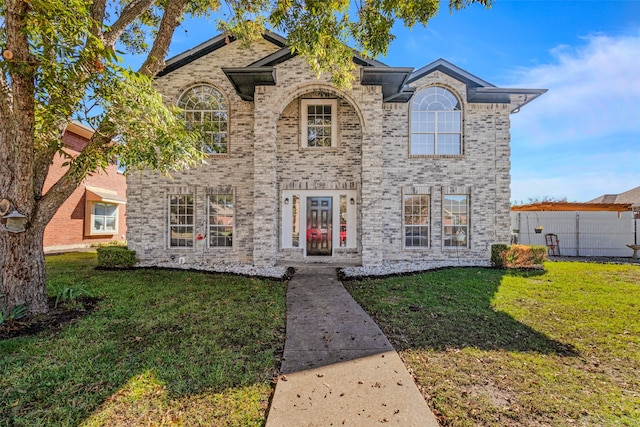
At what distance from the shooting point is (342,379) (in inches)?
130

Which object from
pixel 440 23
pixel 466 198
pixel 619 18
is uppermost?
pixel 619 18

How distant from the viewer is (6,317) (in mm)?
4664

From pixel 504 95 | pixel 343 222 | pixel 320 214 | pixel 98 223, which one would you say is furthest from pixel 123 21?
pixel 98 223

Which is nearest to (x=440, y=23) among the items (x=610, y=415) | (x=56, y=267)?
(x=610, y=415)

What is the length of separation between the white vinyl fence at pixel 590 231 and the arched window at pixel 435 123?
6.82 meters

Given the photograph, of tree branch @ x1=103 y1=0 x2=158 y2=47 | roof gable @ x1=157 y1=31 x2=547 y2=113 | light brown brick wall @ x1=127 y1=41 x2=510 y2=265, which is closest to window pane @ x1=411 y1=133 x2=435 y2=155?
light brown brick wall @ x1=127 y1=41 x2=510 y2=265

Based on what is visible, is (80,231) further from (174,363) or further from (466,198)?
(466,198)

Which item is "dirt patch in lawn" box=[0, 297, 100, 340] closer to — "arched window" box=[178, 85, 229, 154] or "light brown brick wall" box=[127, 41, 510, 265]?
"light brown brick wall" box=[127, 41, 510, 265]

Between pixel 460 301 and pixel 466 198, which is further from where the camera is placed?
pixel 466 198

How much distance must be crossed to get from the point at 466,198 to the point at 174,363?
445 inches

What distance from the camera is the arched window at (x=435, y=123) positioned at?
11578 millimetres

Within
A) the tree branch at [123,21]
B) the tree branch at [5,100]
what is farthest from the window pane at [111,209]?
the tree branch at [5,100]

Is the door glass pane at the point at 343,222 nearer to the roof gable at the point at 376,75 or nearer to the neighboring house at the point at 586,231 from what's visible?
the roof gable at the point at 376,75

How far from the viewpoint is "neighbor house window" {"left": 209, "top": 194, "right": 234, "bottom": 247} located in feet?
36.5
